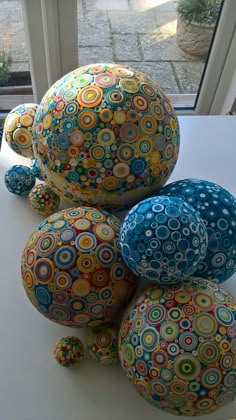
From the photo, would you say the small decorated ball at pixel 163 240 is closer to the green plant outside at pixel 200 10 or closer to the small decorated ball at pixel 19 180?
the small decorated ball at pixel 19 180

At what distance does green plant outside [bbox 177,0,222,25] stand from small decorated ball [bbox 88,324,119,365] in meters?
0.82

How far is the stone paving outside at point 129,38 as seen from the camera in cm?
106

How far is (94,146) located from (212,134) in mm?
449

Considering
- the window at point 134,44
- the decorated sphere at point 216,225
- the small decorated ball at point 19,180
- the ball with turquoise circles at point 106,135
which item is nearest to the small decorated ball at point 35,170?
the small decorated ball at point 19,180

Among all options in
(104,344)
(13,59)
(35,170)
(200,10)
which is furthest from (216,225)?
(13,59)

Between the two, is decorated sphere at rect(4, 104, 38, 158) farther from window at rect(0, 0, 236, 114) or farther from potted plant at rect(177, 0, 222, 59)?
potted plant at rect(177, 0, 222, 59)

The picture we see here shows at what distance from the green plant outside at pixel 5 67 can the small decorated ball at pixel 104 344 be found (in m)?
0.83

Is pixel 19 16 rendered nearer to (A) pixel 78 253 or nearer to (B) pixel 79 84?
(B) pixel 79 84

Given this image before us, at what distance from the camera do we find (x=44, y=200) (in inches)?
28.5

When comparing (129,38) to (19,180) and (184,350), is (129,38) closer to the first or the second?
(19,180)

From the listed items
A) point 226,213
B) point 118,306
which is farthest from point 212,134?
point 118,306

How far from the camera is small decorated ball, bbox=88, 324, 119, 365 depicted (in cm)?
57

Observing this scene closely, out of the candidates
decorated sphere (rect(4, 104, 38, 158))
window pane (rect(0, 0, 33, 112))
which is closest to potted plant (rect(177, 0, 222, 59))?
window pane (rect(0, 0, 33, 112))

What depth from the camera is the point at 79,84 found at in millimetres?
569
